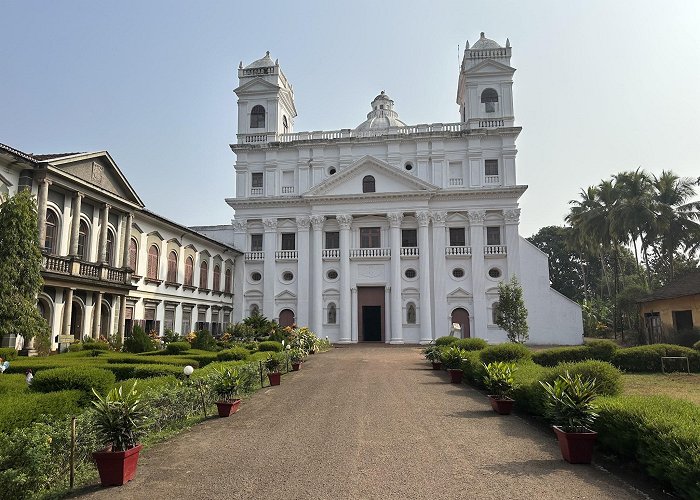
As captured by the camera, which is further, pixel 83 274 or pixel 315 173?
pixel 315 173

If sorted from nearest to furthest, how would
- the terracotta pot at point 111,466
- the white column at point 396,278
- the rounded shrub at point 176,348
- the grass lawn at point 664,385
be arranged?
the terracotta pot at point 111,466, the grass lawn at point 664,385, the rounded shrub at point 176,348, the white column at point 396,278

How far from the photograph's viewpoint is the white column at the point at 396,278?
36250 millimetres

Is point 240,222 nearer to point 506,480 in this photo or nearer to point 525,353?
point 525,353

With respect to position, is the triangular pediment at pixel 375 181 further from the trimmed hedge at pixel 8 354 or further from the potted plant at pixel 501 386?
the potted plant at pixel 501 386

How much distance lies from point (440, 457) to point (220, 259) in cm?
3196

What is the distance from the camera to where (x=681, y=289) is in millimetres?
26812

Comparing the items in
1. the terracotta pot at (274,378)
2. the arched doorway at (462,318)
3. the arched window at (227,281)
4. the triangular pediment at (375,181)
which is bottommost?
the terracotta pot at (274,378)

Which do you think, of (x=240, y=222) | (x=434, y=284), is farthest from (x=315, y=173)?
(x=434, y=284)

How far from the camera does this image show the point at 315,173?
40.2 metres

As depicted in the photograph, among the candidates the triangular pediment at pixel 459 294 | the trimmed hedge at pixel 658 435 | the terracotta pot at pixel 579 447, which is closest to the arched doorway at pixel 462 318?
the triangular pediment at pixel 459 294

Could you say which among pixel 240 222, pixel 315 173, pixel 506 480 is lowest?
pixel 506 480

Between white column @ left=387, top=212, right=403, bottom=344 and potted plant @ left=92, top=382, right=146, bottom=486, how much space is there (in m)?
30.2

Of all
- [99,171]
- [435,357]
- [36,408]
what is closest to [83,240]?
[99,171]

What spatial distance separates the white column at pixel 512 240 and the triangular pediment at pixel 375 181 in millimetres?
6121
